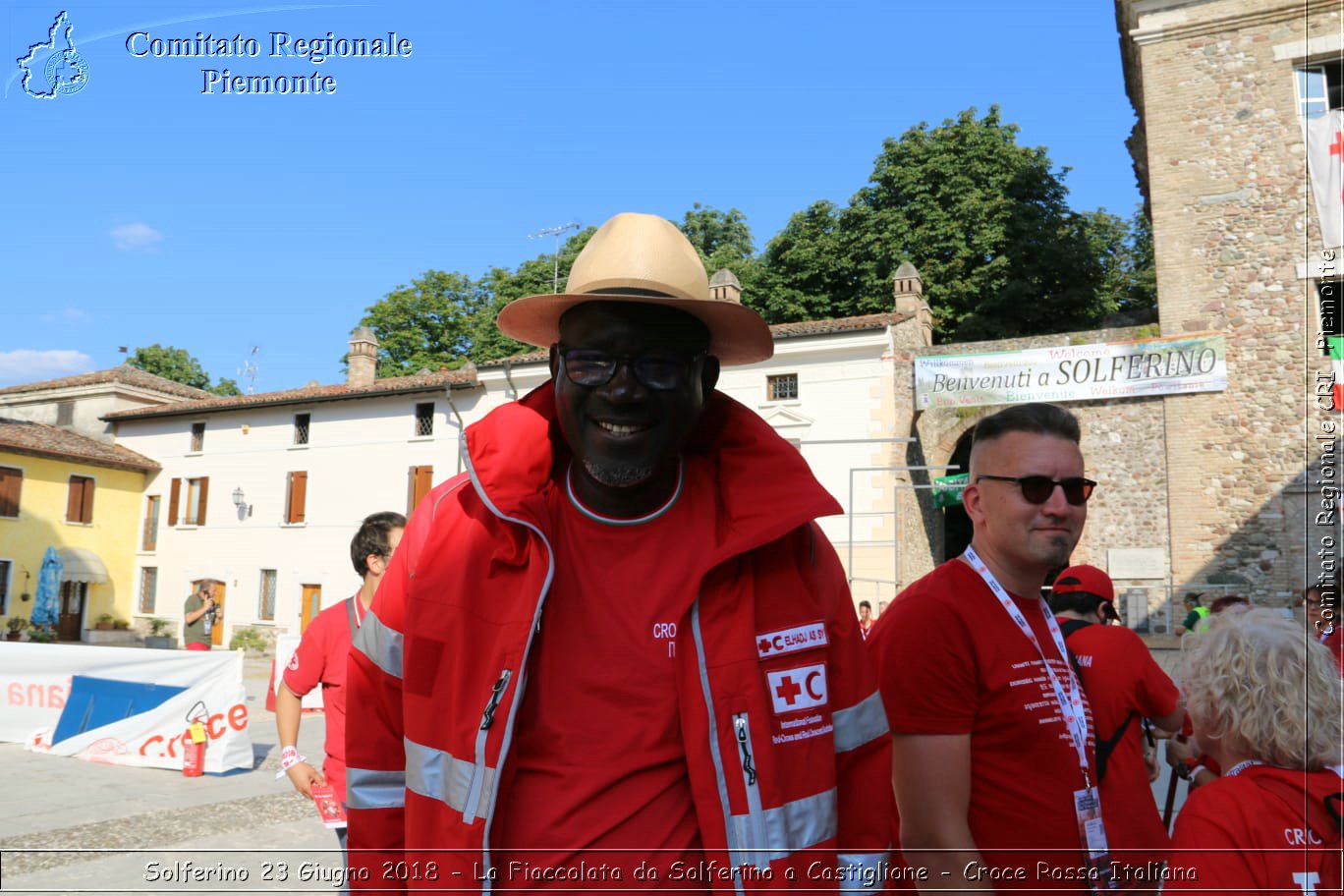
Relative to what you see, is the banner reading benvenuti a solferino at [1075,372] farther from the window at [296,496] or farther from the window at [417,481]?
the window at [296,496]

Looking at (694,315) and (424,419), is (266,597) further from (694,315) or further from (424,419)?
(694,315)

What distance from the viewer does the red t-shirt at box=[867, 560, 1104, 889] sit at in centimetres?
233

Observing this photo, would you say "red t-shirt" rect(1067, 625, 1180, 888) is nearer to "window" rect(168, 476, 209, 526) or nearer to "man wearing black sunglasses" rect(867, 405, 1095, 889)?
"man wearing black sunglasses" rect(867, 405, 1095, 889)

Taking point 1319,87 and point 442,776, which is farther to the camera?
point 1319,87

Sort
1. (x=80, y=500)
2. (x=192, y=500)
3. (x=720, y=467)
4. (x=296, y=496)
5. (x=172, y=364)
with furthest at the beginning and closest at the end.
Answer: (x=172, y=364) < (x=192, y=500) < (x=80, y=500) < (x=296, y=496) < (x=720, y=467)

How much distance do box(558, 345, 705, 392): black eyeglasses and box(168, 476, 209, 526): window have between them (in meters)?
36.1

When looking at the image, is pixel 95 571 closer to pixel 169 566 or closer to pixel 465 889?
pixel 169 566

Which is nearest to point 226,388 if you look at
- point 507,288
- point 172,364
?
point 172,364

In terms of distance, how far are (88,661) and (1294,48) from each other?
22608 millimetres

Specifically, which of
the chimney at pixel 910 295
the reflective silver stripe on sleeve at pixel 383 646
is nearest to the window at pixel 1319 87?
the chimney at pixel 910 295

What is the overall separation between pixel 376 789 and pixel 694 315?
1.22 m

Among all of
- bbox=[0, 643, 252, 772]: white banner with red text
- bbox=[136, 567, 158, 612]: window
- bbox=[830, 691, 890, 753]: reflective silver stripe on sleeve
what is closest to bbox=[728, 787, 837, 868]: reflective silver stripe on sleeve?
bbox=[830, 691, 890, 753]: reflective silver stripe on sleeve

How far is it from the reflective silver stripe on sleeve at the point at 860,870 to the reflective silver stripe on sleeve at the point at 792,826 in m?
0.09

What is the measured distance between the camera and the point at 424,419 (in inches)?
1201
